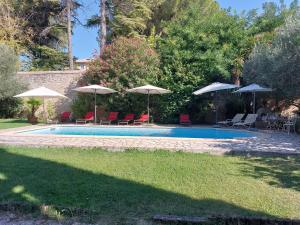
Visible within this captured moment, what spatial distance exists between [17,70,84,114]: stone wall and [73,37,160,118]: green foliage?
2662 mm

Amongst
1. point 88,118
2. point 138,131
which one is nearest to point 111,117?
point 88,118

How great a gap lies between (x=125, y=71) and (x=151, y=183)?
583 inches

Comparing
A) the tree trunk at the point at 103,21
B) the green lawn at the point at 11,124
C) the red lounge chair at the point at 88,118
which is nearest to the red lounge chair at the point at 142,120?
the red lounge chair at the point at 88,118

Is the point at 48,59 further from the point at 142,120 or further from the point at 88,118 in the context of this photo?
the point at 142,120

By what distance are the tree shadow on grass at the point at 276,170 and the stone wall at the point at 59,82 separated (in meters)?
17.3

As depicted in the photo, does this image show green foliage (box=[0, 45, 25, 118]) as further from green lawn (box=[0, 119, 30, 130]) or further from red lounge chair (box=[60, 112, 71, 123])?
red lounge chair (box=[60, 112, 71, 123])

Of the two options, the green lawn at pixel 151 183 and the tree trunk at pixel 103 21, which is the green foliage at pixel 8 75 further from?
the green lawn at pixel 151 183

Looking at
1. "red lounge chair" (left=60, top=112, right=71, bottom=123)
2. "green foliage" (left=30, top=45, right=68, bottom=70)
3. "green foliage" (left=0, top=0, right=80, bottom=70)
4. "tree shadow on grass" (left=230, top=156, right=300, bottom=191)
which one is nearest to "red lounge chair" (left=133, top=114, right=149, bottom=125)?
"red lounge chair" (left=60, top=112, right=71, bottom=123)

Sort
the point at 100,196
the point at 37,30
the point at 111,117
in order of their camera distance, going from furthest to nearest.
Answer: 1. the point at 37,30
2. the point at 111,117
3. the point at 100,196

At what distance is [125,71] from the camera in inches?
783

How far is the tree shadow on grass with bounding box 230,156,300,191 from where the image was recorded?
236 inches

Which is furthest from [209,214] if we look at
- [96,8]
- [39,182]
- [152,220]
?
[96,8]

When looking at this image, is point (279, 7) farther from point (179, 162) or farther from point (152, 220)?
point (152, 220)

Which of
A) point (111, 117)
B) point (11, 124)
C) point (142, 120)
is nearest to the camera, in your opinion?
point (11, 124)
